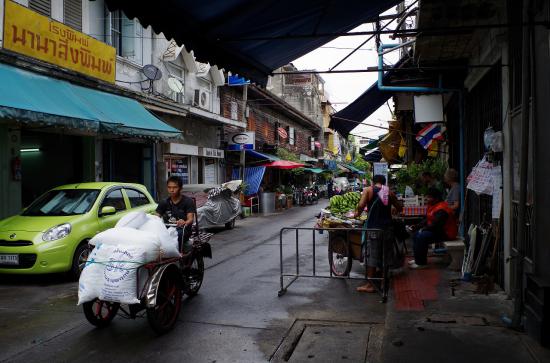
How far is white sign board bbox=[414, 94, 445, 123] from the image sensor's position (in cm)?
1119

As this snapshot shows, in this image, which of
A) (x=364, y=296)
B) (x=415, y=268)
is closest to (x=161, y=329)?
(x=364, y=296)

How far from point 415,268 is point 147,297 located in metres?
5.42

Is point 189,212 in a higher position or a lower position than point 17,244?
higher

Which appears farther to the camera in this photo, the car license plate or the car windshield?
the car windshield

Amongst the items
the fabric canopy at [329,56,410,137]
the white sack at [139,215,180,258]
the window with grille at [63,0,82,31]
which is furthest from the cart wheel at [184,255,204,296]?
the window with grille at [63,0,82,31]

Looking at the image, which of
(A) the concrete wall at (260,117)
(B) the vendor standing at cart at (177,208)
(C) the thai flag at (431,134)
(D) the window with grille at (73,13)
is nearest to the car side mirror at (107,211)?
(B) the vendor standing at cart at (177,208)

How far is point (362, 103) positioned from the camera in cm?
1275

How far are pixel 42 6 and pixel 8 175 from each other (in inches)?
177

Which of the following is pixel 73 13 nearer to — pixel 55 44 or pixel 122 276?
pixel 55 44

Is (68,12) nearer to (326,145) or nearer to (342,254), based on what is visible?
(342,254)

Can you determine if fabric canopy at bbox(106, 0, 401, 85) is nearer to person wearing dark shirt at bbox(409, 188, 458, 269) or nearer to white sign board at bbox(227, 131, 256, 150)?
person wearing dark shirt at bbox(409, 188, 458, 269)

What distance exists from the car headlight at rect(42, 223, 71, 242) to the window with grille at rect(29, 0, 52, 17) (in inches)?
257

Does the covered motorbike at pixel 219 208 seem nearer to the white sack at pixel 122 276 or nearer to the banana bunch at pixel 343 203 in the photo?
the banana bunch at pixel 343 203

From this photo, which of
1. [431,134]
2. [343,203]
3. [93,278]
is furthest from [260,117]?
[93,278]
